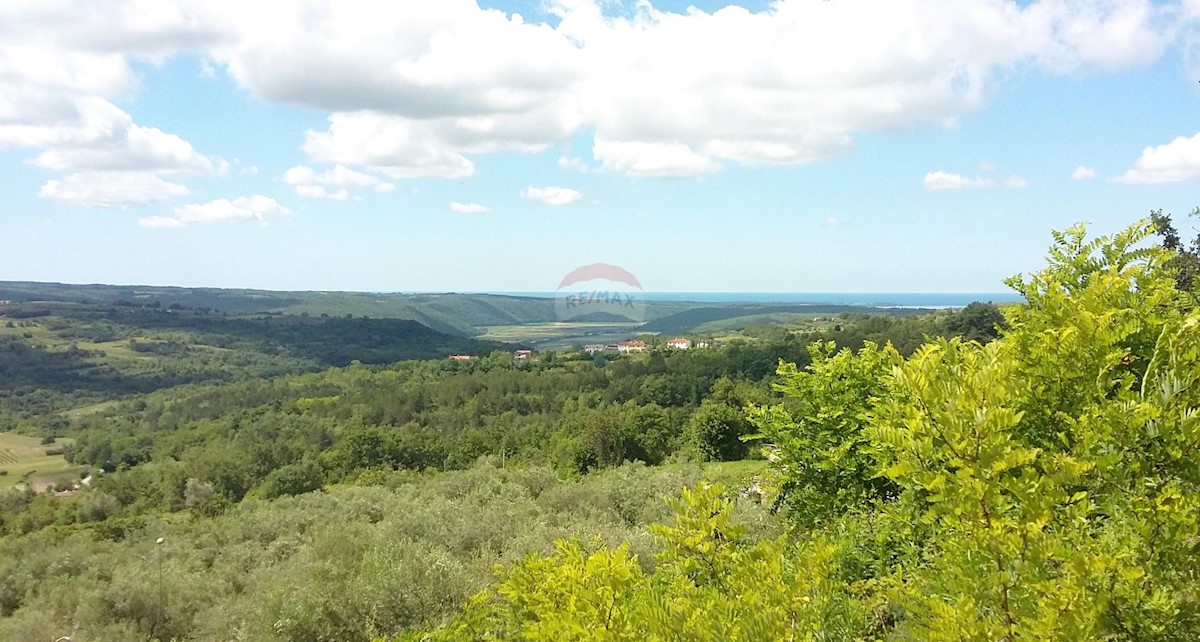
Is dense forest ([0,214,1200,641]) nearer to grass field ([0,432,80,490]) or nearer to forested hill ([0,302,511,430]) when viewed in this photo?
grass field ([0,432,80,490])

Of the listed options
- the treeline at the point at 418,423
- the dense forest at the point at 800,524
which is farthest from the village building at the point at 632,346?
the dense forest at the point at 800,524

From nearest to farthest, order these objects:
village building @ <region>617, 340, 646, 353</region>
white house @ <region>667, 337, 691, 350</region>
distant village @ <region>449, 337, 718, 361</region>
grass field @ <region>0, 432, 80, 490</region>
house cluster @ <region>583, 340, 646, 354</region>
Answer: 1. grass field @ <region>0, 432, 80, 490</region>
2. white house @ <region>667, 337, 691, 350</region>
3. distant village @ <region>449, 337, 718, 361</region>
4. village building @ <region>617, 340, 646, 353</region>
5. house cluster @ <region>583, 340, 646, 354</region>

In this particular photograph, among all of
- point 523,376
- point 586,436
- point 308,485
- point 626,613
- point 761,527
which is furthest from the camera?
point 523,376

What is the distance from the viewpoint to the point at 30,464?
283 ft

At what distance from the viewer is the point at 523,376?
10312cm

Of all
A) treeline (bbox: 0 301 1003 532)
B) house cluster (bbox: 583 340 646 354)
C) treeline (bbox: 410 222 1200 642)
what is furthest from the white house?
treeline (bbox: 410 222 1200 642)

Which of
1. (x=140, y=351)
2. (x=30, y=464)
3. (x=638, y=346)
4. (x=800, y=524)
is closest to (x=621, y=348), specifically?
(x=638, y=346)

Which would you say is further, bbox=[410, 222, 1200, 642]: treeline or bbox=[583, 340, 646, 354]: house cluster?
bbox=[583, 340, 646, 354]: house cluster

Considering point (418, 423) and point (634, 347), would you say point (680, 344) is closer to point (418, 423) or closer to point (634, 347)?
point (634, 347)

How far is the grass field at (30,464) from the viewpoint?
75938 millimetres

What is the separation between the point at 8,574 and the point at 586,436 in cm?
3648

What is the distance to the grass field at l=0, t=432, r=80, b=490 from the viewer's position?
75.9 metres

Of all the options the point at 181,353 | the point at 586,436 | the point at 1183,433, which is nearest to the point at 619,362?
the point at 586,436

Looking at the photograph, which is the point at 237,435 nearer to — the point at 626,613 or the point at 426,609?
the point at 426,609
